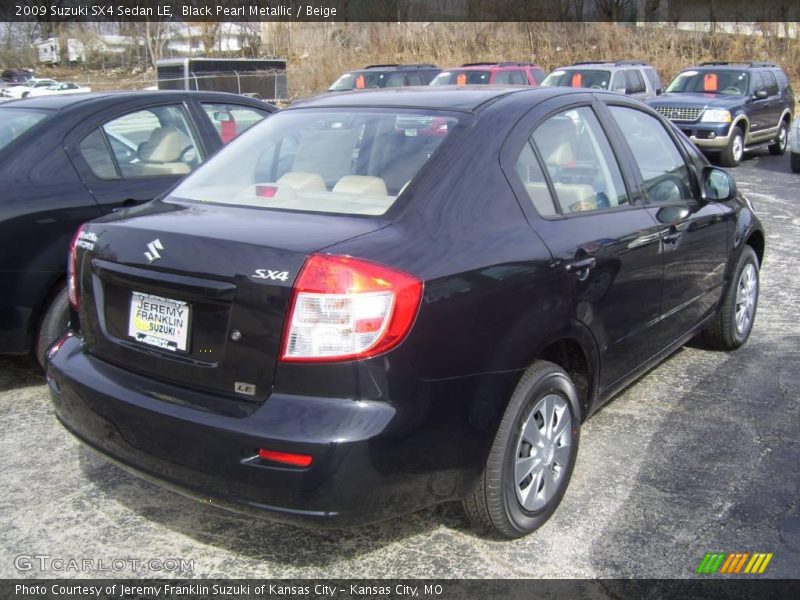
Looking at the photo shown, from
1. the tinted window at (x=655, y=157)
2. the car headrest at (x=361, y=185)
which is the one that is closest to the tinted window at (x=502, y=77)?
the tinted window at (x=655, y=157)

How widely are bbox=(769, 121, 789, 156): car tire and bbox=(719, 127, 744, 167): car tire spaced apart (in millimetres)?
2314

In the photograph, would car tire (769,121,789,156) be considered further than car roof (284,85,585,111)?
Yes

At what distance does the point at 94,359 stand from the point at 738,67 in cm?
1633

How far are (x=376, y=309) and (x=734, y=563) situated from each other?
5.74ft

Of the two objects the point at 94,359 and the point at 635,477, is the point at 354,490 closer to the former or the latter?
the point at 94,359

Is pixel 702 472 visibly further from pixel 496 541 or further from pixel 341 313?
pixel 341 313

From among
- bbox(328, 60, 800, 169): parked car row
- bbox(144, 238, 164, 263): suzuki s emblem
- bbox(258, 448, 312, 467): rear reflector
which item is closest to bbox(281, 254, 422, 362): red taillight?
bbox(258, 448, 312, 467): rear reflector

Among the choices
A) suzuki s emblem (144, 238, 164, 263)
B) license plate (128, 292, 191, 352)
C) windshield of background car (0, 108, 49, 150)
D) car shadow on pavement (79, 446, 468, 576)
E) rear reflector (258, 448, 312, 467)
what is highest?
windshield of background car (0, 108, 49, 150)

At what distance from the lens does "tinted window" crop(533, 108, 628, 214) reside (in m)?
3.50

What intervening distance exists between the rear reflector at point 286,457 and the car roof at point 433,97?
1.64 meters

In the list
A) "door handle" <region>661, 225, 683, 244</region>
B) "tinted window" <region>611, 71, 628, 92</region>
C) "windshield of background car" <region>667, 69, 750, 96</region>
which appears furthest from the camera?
"tinted window" <region>611, 71, 628, 92</region>

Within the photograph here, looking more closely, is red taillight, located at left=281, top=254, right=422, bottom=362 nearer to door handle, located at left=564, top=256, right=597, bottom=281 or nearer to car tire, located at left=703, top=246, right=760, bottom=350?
door handle, located at left=564, top=256, right=597, bottom=281

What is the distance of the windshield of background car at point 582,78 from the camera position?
1680 cm

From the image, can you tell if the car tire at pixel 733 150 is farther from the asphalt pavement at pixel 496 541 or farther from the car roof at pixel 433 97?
the car roof at pixel 433 97
